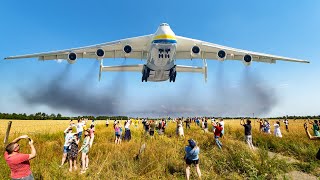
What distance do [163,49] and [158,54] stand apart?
0.48m

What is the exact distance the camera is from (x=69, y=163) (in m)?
8.46

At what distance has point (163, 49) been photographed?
1564 cm

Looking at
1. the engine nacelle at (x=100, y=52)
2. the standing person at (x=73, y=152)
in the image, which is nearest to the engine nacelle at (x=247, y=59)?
the engine nacelle at (x=100, y=52)

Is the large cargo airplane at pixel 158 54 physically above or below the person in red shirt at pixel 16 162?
above

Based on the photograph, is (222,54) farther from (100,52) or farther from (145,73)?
(100,52)

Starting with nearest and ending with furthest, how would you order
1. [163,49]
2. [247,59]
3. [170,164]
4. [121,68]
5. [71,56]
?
[170,164]
[163,49]
[71,56]
[247,59]
[121,68]

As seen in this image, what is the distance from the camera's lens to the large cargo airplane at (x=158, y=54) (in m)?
16.1

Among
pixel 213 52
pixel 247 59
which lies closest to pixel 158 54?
pixel 213 52

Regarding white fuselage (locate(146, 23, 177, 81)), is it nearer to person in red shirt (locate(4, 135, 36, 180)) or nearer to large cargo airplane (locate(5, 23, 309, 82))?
large cargo airplane (locate(5, 23, 309, 82))

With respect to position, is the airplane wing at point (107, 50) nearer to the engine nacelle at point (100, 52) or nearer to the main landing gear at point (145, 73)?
the engine nacelle at point (100, 52)

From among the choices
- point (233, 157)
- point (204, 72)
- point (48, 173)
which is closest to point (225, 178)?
point (233, 157)

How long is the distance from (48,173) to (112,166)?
2097mm

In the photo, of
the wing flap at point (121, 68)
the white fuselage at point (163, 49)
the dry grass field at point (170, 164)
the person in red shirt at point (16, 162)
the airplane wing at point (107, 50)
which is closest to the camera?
the person in red shirt at point (16, 162)

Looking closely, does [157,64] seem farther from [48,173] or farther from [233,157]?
[48,173]
